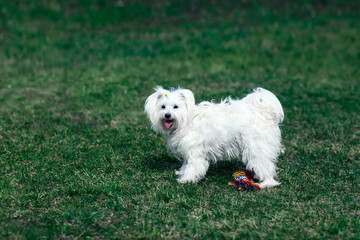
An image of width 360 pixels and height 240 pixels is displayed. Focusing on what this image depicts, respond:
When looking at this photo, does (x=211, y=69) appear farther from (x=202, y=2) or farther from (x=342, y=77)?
(x=202, y=2)

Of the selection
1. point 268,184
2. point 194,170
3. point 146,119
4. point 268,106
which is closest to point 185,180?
point 194,170

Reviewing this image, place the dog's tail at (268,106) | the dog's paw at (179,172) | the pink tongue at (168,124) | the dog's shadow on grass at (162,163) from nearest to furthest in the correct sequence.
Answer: the dog's tail at (268,106) < the pink tongue at (168,124) < the dog's paw at (179,172) < the dog's shadow on grass at (162,163)

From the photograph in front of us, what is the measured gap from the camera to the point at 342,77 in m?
12.2

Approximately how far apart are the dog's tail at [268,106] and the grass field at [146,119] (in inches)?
35.7

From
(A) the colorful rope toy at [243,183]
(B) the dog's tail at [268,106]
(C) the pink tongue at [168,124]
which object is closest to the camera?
(A) the colorful rope toy at [243,183]

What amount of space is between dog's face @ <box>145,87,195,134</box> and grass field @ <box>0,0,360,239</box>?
795mm

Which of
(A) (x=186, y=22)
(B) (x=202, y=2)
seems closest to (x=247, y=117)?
(A) (x=186, y=22)

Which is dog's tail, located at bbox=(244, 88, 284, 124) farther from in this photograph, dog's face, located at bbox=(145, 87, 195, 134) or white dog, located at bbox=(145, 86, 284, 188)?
dog's face, located at bbox=(145, 87, 195, 134)

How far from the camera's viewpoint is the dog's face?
5633mm

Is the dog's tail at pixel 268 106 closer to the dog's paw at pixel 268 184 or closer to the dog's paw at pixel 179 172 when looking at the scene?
the dog's paw at pixel 268 184

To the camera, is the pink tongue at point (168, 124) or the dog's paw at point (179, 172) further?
the dog's paw at point (179, 172)

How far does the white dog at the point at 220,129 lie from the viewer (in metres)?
5.52

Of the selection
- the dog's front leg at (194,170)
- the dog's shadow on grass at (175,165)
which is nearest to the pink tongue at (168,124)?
the dog's front leg at (194,170)

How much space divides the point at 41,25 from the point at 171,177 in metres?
12.1
